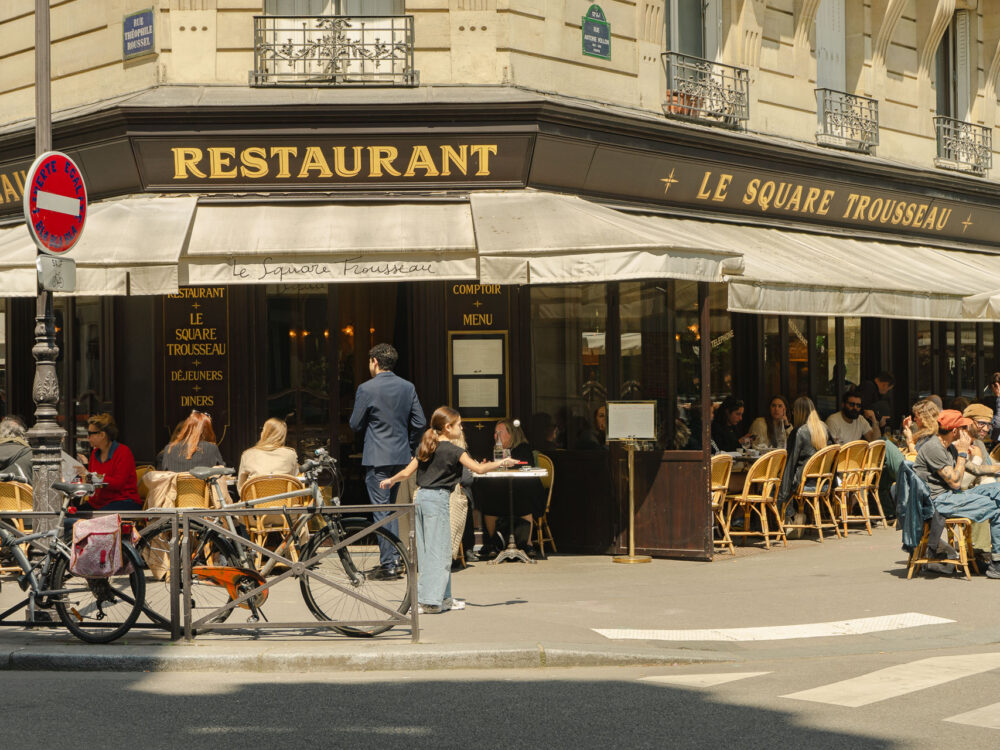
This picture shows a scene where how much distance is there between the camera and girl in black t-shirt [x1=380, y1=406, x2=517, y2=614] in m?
8.62

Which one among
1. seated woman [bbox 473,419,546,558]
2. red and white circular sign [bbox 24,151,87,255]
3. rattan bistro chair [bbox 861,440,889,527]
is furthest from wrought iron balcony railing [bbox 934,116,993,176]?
red and white circular sign [bbox 24,151,87,255]

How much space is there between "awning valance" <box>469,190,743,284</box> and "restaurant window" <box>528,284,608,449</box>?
851mm

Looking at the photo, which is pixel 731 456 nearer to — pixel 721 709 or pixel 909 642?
pixel 909 642

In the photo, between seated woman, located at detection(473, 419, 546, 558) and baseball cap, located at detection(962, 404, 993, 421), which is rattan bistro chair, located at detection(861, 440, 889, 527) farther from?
seated woman, located at detection(473, 419, 546, 558)

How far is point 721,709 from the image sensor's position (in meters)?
6.16

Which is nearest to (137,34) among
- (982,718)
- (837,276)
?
(837,276)

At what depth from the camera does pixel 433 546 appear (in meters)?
8.69

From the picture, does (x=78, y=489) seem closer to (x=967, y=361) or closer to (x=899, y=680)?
(x=899, y=680)

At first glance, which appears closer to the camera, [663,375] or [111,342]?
[663,375]

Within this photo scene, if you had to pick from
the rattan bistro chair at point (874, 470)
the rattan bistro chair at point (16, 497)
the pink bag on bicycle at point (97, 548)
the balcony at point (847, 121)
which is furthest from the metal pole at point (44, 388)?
the balcony at point (847, 121)

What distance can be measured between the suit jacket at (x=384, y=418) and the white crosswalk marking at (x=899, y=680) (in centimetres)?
431

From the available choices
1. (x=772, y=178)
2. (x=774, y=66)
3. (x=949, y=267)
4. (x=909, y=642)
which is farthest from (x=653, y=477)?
(x=949, y=267)

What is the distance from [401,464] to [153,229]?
127 inches

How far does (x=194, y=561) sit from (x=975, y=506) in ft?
19.8
